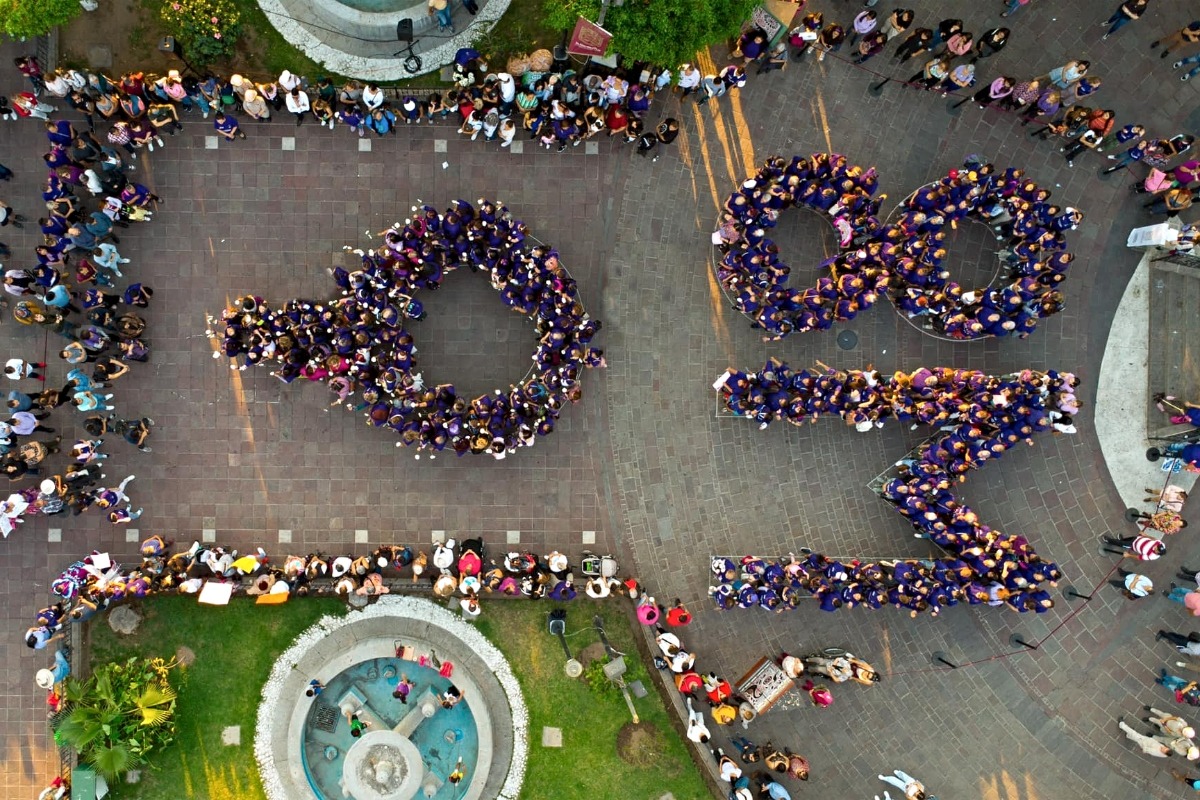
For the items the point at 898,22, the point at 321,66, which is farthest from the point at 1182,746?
the point at 321,66

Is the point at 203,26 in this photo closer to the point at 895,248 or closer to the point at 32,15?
the point at 32,15

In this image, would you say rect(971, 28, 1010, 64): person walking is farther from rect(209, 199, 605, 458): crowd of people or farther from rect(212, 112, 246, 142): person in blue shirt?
rect(212, 112, 246, 142): person in blue shirt

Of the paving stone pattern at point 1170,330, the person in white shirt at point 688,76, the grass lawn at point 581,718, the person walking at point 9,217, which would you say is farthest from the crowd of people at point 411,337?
the paving stone pattern at point 1170,330

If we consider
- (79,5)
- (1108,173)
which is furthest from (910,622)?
(79,5)

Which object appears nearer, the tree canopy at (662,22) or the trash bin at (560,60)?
the tree canopy at (662,22)

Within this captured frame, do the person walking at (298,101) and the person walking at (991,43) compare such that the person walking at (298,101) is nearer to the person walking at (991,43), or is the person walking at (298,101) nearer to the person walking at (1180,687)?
the person walking at (991,43)

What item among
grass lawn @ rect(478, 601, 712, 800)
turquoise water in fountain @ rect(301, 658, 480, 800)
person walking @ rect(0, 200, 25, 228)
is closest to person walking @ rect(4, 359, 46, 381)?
person walking @ rect(0, 200, 25, 228)

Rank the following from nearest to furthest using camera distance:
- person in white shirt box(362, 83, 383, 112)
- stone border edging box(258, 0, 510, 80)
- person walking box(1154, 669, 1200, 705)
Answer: person in white shirt box(362, 83, 383, 112) < person walking box(1154, 669, 1200, 705) < stone border edging box(258, 0, 510, 80)

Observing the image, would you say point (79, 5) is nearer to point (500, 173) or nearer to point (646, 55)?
point (500, 173)
